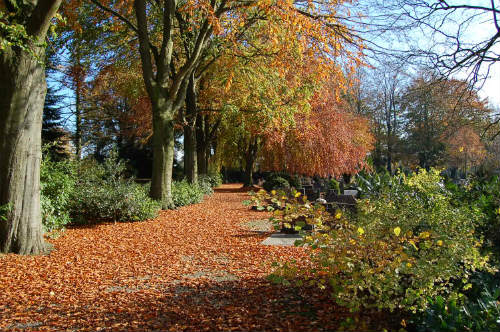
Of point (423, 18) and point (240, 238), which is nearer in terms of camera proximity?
point (423, 18)

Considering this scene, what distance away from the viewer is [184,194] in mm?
14539

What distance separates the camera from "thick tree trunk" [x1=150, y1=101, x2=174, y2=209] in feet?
40.7

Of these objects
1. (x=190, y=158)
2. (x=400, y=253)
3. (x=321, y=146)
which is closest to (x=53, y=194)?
(x=400, y=253)

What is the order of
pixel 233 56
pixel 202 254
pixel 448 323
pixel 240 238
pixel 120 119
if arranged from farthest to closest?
pixel 120 119
pixel 233 56
pixel 240 238
pixel 202 254
pixel 448 323

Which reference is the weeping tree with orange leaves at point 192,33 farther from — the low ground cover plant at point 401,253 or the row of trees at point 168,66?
the low ground cover plant at point 401,253

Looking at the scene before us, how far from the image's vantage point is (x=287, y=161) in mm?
24781

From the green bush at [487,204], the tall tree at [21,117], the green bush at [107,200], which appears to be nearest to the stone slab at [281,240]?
the green bush at [487,204]

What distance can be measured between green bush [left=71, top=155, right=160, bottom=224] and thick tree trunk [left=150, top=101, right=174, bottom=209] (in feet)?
4.94

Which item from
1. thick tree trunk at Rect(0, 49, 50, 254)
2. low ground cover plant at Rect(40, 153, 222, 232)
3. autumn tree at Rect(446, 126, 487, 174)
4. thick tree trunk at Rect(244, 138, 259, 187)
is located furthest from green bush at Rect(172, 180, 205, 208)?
autumn tree at Rect(446, 126, 487, 174)

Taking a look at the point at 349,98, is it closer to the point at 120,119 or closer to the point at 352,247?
the point at 120,119

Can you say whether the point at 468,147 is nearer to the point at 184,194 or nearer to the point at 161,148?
the point at 184,194

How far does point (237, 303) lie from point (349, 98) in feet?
112

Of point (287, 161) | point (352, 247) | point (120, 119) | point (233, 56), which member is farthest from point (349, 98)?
point (352, 247)

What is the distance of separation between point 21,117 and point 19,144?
1.45 ft
